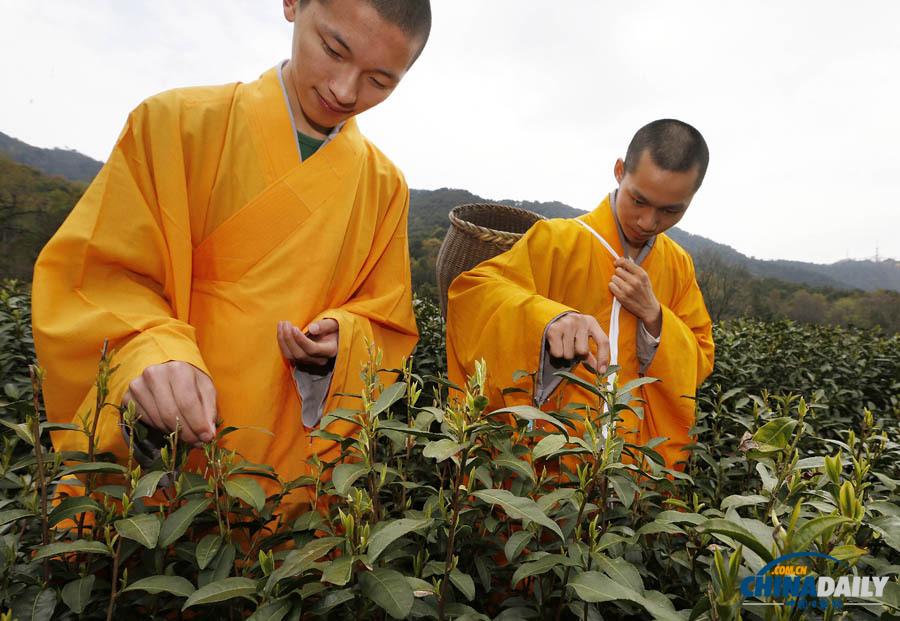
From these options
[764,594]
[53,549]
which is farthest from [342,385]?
[764,594]

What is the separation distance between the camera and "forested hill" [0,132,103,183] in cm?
3569

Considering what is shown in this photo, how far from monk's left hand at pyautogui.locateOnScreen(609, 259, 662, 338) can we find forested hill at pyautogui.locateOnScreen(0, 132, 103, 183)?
141ft

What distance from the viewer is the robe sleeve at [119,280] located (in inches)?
50.6

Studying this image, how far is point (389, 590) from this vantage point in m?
0.64

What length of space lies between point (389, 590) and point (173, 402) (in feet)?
2.59

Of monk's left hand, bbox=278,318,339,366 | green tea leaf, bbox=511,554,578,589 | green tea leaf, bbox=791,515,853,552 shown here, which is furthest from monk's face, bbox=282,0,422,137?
green tea leaf, bbox=791,515,853,552

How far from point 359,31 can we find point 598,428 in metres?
1.37

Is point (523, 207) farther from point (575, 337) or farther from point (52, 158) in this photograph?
point (52, 158)

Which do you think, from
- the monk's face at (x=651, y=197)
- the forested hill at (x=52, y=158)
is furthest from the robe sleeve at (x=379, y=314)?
the forested hill at (x=52, y=158)

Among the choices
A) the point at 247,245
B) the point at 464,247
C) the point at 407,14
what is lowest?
the point at 247,245

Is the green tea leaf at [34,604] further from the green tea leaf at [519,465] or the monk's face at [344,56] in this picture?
the monk's face at [344,56]

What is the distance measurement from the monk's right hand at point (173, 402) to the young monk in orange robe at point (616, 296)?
1081mm

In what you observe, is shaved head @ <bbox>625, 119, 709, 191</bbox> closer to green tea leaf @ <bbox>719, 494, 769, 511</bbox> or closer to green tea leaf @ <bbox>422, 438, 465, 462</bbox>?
green tea leaf @ <bbox>719, 494, 769, 511</bbox>

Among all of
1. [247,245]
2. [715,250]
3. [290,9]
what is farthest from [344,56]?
[715,250]
